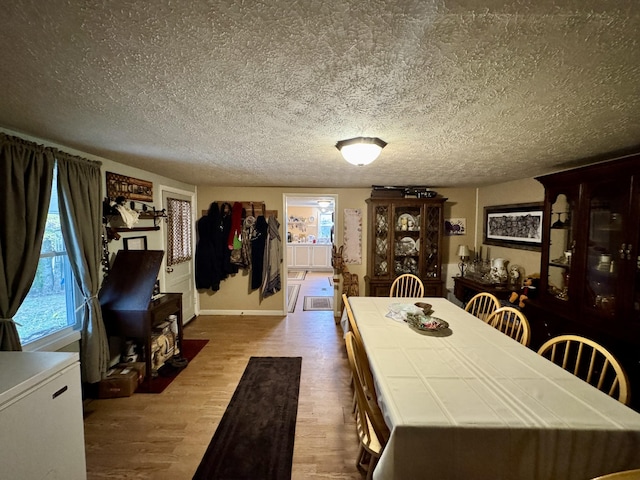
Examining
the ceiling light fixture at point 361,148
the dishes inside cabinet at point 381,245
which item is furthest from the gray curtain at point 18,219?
the dishes inside cabinet at point 381,245

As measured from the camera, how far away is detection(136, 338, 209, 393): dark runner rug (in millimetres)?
2314

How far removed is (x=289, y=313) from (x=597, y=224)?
3825mm

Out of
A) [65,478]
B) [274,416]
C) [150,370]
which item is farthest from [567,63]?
[150,370]

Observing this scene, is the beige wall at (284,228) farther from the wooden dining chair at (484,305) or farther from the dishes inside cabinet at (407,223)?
the wooden dining chair at (484,305)

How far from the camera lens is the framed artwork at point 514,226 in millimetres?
3066

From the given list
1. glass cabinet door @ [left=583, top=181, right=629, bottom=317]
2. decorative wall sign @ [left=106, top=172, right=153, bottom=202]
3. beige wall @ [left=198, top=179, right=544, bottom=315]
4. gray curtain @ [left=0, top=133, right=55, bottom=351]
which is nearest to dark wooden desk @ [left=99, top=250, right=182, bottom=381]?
decorative wall sign @ [left=106, top=172, right=153, bottom=202]

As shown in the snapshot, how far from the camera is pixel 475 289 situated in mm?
3322

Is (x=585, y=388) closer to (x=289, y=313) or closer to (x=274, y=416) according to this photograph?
(x=274, y=416)

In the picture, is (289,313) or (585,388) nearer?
(585,388)

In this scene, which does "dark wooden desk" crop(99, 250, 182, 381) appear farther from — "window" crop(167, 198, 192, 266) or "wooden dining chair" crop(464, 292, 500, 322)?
"wooden dining chair" crop(464, 292, 500, 322)

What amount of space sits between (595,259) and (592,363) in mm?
1297

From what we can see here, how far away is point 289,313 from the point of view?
4.36 meters

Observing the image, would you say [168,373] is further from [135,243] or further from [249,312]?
[249,312]

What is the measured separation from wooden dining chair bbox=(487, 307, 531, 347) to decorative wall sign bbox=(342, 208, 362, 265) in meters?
2.29
